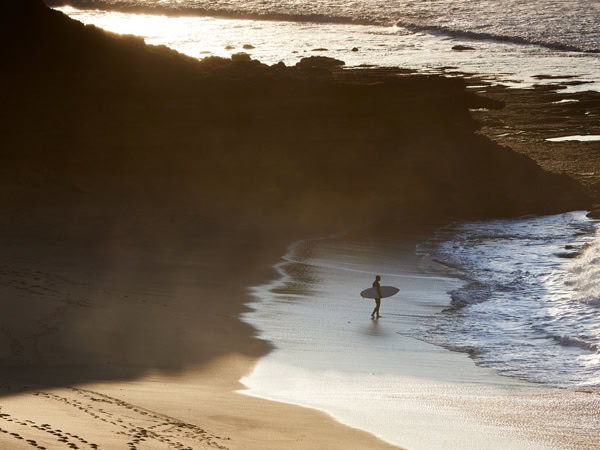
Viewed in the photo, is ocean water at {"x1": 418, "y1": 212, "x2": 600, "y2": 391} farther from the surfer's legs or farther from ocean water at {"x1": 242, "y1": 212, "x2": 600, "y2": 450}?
the surfer's legs

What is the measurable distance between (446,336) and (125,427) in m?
8.11

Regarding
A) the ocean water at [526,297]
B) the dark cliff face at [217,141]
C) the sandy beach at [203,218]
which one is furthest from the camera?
the dark cliff face at [217,141]

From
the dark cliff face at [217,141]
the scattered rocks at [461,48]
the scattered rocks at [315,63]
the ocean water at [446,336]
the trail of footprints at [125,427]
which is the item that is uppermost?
the scattered rocks at [461,48]

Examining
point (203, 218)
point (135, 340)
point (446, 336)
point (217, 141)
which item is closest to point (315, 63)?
point (217, 141)

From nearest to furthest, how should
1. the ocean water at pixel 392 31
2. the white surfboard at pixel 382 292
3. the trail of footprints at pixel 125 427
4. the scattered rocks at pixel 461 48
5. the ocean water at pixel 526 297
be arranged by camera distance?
1. the trail of footprints at pixel 125 427
2. the ocean water at pixel 526 297
3. the white surfboard at pixel 382 292
4. the ocean water at pixel 392 31
5. the scattered rocks at pixel 461 48

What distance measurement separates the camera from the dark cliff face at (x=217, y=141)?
98.0ft

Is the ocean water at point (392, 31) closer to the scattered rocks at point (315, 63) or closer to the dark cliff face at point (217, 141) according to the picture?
the scattered rocks at point (315, 63)

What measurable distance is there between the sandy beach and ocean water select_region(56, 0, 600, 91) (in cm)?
1760

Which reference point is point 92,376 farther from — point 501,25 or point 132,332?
point 501,25

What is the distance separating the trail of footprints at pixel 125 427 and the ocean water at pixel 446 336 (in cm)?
229

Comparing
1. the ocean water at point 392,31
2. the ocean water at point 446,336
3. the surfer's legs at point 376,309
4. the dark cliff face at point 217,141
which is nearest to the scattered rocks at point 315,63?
the dark cliff face at point 217,141

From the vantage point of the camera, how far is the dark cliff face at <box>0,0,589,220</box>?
29.9 m

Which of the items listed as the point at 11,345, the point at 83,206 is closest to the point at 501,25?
the point at 83,206

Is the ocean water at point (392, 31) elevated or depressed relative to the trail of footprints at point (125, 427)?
elevated
